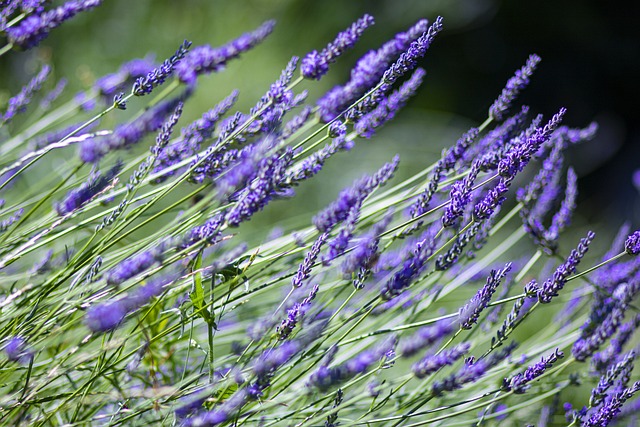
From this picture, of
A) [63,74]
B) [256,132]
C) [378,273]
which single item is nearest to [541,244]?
[378,273]

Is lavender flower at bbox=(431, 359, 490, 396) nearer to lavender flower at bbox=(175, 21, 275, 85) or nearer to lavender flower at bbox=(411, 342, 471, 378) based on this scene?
lavender flower at bbox=(411, 342, 471, 378)

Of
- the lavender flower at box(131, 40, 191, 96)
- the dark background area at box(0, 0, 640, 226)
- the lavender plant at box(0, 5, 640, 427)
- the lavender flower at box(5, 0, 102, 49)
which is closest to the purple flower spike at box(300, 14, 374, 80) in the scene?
the lavender plant at box(0, 5, 640, 427)

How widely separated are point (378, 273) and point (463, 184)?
0.28m

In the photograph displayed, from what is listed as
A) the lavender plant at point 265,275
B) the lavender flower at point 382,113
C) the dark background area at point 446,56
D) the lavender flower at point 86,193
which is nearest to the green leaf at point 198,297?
the lavender plant at point 265,275

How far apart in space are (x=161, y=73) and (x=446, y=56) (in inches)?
81.0

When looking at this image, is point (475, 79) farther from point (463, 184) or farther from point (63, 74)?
point (463, 184)

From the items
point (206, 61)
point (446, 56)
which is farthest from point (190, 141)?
point (446, 56)

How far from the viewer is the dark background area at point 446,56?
6.97 ft

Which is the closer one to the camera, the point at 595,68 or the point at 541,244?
the point at 541,244

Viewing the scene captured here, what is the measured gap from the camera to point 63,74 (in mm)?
2080

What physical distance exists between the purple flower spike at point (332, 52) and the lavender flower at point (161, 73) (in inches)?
4.4

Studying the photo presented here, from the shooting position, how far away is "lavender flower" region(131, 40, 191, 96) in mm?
571

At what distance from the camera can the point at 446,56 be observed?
2.48 m

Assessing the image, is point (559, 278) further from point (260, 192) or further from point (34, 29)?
point (34, 29)
